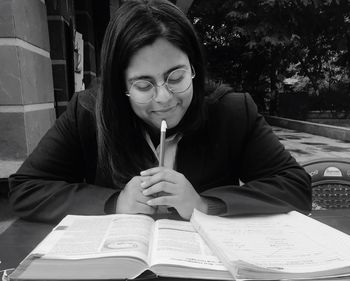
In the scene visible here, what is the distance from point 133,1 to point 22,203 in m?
0.69

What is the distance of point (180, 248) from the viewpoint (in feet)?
3.02

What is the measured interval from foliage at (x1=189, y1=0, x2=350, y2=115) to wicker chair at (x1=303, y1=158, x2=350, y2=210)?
642 cm

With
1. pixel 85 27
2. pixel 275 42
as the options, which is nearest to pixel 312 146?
pixel 275 42

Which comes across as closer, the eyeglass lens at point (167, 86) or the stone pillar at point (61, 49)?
the eyeglass lens at point (167, 86)

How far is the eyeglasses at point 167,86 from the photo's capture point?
Answer: 1.34 meters

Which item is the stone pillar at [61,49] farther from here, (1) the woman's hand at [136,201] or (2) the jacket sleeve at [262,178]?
(1) the woman's hand at [136,201]

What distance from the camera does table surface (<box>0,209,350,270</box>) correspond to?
1.00 metres

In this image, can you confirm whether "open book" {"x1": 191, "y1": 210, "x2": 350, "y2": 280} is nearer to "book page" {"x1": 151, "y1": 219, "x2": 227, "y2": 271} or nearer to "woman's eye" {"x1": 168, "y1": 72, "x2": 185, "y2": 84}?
"book page" {"x1": 151, "y1": 219, "x2": 227, "y2": 271}

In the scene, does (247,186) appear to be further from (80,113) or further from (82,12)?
(82,12)

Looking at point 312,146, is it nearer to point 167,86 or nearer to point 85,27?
point 85,27

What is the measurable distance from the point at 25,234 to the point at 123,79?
54 cm

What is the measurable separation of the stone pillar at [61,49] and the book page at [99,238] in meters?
1.75

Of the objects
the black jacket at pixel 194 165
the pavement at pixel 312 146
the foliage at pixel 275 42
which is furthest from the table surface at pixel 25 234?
the foliage at pixel 275 42

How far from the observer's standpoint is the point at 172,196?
1184mm
